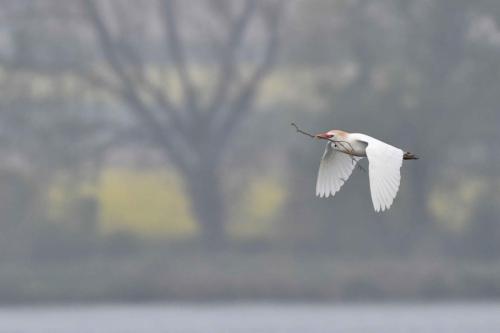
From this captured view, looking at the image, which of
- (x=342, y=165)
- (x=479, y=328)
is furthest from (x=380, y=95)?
(x=342, y=165)

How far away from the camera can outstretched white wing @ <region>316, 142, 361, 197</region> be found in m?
13.5

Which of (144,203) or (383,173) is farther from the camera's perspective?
(144,203)

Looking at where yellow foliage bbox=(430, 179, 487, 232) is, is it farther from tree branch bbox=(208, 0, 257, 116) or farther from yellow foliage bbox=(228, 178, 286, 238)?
tree branch bbox=(208, 0, 257, 116)

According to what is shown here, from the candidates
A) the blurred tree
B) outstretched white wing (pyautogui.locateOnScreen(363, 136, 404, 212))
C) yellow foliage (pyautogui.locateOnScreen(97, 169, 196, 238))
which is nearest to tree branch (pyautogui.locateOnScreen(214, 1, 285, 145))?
the blurred tree

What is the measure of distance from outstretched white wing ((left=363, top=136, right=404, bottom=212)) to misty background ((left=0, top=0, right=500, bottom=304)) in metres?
13.9

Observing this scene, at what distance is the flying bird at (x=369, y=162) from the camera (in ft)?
38.9

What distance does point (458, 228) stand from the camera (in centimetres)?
2964

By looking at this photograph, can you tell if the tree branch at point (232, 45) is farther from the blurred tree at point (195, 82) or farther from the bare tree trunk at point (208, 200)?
the bare tree trunk at point (208, 200)

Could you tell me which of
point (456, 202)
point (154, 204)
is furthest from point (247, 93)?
point (456, 202)

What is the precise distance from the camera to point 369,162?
12.2 meters

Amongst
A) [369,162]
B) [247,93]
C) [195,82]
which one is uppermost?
[195,82]

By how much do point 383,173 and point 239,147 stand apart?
19920mm

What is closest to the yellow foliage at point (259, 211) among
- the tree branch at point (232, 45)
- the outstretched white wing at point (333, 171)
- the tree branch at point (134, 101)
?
the tree branch at point (134, 101)

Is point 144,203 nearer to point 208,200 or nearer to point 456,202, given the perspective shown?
point 208,200
